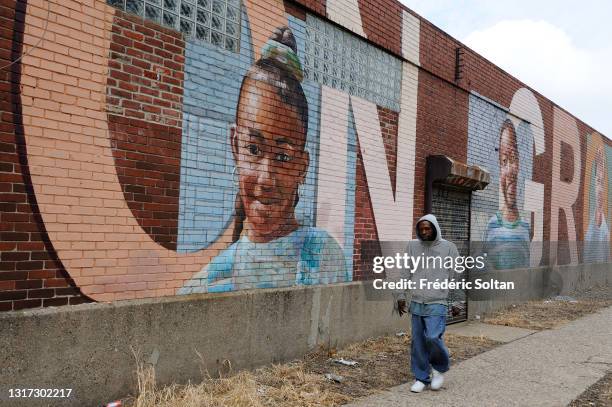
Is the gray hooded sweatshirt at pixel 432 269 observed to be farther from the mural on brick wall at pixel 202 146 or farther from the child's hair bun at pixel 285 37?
the child's hair bun at pixel 285 37

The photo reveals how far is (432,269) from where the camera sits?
560 cm

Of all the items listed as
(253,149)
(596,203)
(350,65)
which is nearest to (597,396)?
(253,149)

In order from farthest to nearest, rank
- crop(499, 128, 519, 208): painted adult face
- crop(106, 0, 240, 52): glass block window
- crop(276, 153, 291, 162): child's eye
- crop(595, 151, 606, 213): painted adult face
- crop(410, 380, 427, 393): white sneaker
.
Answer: crop(595, 151, 606, 213): painted adult face → crop(499, 128, 519, 208): painted adult face → crop(276, 153, 291, 162): child's eye → crop(410, 380, 427, 393): white sneaker → crop(106, 0, 240, 52): glass block window

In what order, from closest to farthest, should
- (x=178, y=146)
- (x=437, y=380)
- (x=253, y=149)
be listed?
(x=178, y=146) → (x=437, y=380) → (x=253, y=149)

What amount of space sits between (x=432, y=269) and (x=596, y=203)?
14.6 metres

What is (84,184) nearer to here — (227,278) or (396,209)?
(227,278)

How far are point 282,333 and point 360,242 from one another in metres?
2.04

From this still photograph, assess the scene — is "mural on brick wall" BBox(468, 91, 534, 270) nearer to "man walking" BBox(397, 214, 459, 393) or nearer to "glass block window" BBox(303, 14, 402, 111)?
"glass block window" BBox(303, 14, 402, 111)

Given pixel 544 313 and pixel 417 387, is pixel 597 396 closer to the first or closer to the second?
pixel 417 387

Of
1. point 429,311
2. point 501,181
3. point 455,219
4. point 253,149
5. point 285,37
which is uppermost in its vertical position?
point 285,37

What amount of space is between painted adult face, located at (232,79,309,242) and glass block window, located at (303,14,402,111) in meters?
0.83

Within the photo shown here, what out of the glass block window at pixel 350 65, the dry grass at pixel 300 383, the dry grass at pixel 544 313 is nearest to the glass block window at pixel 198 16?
the glass block window at pixel 350 65

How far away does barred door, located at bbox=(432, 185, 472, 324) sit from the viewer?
954cm

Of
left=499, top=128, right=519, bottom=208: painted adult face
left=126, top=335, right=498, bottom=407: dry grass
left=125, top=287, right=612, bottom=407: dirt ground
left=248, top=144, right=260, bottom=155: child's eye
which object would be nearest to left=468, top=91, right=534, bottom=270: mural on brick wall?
left=499, top=128, right=519, bottom=208: painted adult face
